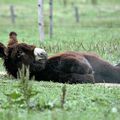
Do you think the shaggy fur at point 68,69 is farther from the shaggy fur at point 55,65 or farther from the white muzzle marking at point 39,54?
the white muzzle marking at point 39,54

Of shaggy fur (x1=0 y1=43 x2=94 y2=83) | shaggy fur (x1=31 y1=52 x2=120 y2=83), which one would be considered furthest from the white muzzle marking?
shaggy fur (x1=31 y1=52 x2=120 y2=83)

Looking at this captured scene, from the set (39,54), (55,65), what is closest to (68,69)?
(55,65)

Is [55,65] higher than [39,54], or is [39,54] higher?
[39,54]

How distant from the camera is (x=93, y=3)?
6456cm

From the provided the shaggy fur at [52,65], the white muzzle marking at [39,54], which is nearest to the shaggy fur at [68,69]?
the shaggy fur at [52,65]

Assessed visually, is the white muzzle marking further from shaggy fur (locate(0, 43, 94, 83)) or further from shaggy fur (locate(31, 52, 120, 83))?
shaggy fur (locate(31, 52, 120, 83))

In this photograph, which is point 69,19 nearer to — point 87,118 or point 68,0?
point 68,0

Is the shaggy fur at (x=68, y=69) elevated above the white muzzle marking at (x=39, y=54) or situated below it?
below

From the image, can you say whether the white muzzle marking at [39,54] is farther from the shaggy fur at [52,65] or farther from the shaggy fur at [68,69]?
the shaggy fur at [68,69]

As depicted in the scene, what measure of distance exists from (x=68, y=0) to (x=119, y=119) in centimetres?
6207

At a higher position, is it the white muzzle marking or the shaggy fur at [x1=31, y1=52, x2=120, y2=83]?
the white muzzle marking

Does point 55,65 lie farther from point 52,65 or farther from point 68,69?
point 68,69

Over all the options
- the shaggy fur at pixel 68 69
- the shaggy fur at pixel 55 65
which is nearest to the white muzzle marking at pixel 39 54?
the shaggy fur at pixel 55 65

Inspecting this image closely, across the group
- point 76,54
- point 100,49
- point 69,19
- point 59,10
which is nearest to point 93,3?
point 59,10
